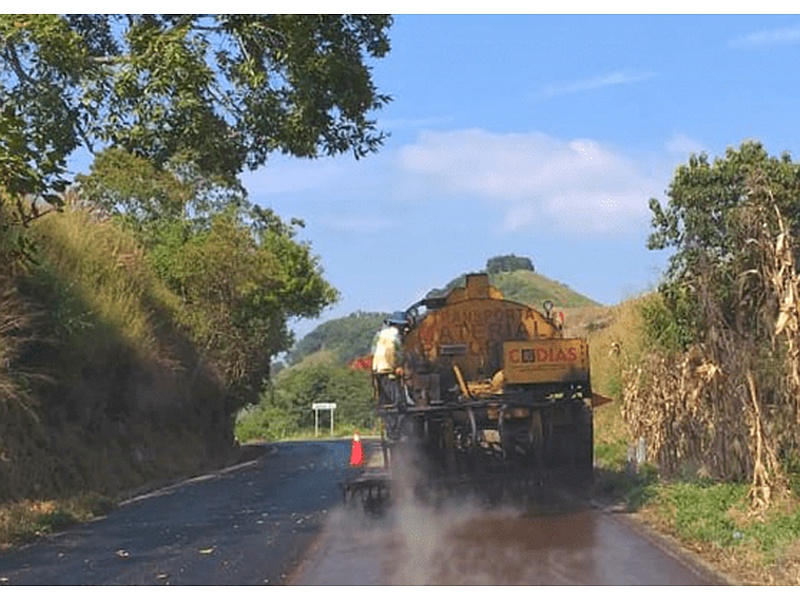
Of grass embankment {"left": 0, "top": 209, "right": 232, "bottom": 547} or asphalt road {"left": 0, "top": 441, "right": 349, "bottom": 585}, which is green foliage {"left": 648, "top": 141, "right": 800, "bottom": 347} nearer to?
asphalt road {"left": 0, "top": 441, "right": 349, "bottom": 585}

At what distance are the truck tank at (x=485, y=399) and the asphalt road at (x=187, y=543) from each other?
72.1 inches

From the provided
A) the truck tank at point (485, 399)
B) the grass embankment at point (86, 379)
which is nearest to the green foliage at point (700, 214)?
the truck tank at point (485, 399)

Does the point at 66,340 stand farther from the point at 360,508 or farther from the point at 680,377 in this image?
the point at 680,377

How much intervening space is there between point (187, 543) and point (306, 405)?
82151 mm

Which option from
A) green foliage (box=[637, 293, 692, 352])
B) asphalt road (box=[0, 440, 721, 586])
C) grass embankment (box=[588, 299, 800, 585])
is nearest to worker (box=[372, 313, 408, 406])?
asphalt road (box=[0, 440, 721, 586])

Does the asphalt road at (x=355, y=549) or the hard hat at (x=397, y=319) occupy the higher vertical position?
the hard hat at (x=397, y=319)

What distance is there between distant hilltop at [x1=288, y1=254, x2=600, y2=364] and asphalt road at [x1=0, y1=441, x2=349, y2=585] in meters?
3.33

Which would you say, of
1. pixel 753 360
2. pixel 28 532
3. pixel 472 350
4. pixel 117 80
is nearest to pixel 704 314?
pixel 753 360

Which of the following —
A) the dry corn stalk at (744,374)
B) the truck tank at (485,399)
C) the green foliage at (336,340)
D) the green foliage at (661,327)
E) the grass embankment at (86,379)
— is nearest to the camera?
the dry corn stalk at (744,374)

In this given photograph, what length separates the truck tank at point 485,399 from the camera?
16.4 meters

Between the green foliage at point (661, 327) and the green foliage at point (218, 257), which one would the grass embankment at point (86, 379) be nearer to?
the green foliage at point (218, 257)

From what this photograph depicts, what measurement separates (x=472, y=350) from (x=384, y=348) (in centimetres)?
138

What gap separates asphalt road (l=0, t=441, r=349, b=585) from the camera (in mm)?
11227

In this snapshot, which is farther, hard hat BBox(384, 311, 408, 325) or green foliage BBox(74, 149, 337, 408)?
green foliage BBox(74, 149, 337, 408)
